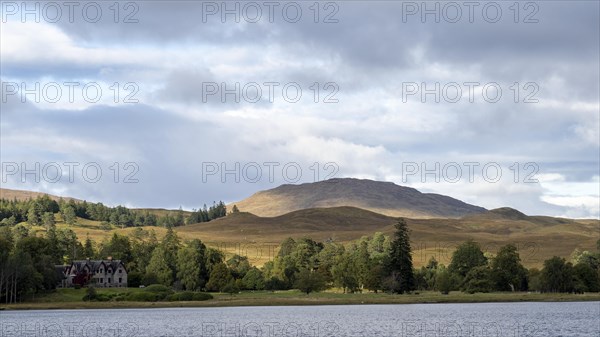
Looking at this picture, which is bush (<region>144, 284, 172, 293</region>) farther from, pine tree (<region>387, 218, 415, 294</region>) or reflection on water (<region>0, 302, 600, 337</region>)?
pine tree (<region>387, 218, 415, 294</region>)

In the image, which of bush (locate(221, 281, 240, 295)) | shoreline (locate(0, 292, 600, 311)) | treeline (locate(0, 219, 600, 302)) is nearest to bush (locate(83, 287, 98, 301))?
shoreline (locate(0, 292, 600, 311))

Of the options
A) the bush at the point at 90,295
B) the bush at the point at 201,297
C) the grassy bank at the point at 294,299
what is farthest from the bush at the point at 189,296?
the bush at the point at 90,295

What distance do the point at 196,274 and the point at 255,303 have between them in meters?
23.3

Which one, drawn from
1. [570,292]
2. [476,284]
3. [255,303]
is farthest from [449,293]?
[255,303]

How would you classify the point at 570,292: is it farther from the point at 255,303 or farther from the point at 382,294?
the point at 255,303

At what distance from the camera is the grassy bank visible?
142250 millimetres

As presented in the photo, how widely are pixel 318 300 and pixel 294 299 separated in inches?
180

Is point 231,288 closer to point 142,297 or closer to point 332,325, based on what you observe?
point 142,297

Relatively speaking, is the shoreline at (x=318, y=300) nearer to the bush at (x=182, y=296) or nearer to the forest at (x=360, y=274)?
the bush at (x=182, y=296)

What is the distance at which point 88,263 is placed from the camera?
604 feet

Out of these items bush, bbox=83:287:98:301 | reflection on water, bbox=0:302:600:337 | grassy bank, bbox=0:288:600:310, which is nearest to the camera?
reflection on water, bbox=0:302:600:337

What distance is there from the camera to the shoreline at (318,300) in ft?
465

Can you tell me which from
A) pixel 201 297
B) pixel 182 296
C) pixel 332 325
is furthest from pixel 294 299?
pixel 332 325

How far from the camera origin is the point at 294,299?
149m
